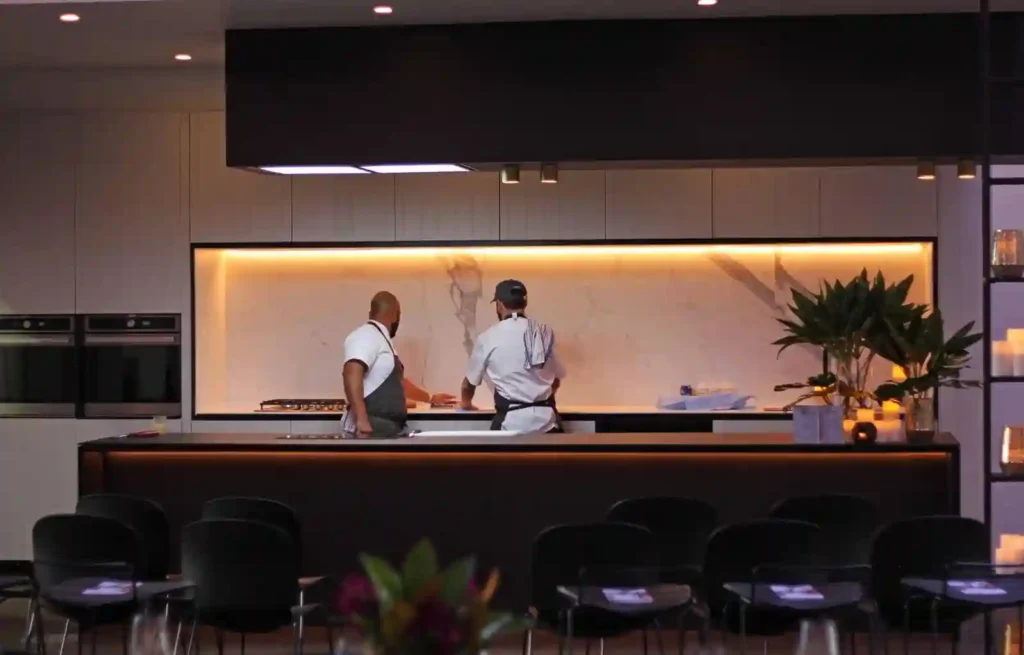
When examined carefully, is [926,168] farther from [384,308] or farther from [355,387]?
[355,387]

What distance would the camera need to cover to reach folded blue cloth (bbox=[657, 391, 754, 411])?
884 centimetres

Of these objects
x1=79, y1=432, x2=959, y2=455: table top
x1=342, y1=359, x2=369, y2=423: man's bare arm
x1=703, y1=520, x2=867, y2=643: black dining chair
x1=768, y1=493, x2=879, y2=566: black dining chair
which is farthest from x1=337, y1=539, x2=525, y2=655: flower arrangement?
x1=342, y1=359, x2=369, y2=423: man's bare arm

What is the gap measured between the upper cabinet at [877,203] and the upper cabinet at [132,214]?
4.19 meters

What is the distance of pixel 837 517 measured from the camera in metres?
5.73

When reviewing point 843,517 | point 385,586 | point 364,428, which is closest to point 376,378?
point 364,428

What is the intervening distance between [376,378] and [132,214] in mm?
2668

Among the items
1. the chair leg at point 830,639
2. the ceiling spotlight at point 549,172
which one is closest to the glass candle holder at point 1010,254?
the ceiling spotlight at point 549,172

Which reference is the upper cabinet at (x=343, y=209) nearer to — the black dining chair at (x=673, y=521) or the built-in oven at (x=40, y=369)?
the built-in oven at (x=40, y=369)

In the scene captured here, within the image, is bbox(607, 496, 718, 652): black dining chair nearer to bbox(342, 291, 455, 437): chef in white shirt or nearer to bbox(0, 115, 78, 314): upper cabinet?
bbox(342, 291, 455, 437): chef in white shirt

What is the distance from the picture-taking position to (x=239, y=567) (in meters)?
5.25

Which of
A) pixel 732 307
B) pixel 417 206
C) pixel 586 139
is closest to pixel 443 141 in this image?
pixel 586 139

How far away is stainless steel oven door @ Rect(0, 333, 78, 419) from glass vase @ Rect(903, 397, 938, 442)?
535 cm

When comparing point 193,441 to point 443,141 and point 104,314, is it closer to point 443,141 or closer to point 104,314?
point 443,141

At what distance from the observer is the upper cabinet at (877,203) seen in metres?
8.75
